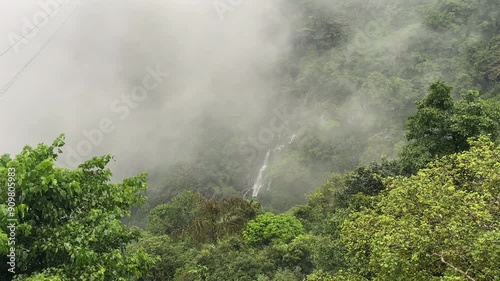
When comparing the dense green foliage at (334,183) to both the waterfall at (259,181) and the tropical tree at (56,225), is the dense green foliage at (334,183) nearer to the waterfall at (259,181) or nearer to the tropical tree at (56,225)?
the tropical tree at (56,225)

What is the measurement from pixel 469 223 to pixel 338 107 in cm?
7879

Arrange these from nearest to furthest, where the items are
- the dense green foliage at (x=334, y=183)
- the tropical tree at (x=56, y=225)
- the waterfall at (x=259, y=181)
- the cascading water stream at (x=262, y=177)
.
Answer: the tropical tree at (x=56, y=225) < the dense green foliage at (x=334, y=183) < the cascading water stream at (x=262, y=177) < the waterfall at (x=259, y=181)

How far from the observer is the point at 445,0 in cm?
8750

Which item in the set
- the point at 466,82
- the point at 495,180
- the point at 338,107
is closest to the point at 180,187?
the point at 338,107

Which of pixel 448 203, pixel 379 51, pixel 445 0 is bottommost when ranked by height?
pixel 448 203

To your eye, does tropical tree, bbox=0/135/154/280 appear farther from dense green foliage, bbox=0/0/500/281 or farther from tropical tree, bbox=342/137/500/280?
tropical tree, bbox=342/137/500/280

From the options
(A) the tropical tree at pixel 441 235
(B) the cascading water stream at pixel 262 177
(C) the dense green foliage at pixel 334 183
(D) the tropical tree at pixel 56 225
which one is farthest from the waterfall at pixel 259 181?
(D) the tropical tree at pixel 56 225

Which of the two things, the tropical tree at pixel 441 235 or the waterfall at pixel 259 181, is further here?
the waterfall at pixel 259 181

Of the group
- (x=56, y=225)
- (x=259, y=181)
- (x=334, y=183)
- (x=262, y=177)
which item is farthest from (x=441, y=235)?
(x=259, y=181)

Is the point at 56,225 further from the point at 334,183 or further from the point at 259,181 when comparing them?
the point at 259,181

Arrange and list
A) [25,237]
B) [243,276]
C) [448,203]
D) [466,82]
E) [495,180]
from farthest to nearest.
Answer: [466,82], [243,276], [495,180], [448,203], [25,237]

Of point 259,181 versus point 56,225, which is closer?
point 56,225

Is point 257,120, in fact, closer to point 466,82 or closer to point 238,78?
point 238,78

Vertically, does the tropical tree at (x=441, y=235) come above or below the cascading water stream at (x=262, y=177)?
below
